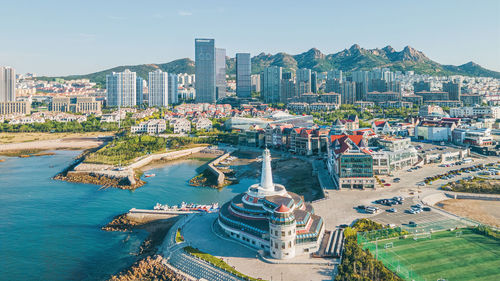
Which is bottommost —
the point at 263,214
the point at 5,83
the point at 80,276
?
the point at 80,276

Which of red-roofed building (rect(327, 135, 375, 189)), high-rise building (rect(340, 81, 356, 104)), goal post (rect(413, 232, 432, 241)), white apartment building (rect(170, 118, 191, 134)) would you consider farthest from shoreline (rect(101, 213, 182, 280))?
high-rise building (rect(340, 81, 356, 104))

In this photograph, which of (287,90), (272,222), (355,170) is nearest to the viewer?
(272,222)

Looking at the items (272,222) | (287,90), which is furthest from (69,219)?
(287,90)

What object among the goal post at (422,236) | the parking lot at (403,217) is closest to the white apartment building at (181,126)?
the parking lot at (403,217)

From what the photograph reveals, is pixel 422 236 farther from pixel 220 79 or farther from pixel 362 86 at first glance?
pixel 220 79

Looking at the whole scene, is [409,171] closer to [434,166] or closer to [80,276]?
[434,166]

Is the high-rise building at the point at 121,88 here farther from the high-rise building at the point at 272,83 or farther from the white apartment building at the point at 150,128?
the high-rise building at the point at 272,83

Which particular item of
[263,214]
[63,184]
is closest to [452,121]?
[263,214]
